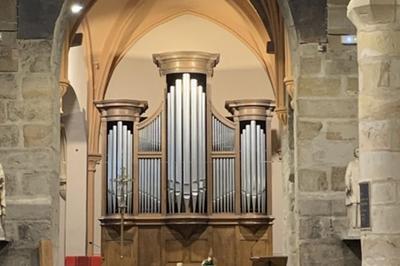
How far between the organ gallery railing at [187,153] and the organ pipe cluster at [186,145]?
0.05 feet

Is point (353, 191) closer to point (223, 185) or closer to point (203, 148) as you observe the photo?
→ point (223, 185)

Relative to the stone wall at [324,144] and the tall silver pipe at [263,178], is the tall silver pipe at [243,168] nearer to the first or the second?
the tall silver pipe at [263,178]

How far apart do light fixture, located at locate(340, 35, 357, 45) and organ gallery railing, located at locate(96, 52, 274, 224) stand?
21.1ft

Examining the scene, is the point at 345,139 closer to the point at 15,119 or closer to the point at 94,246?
the point at 15,119

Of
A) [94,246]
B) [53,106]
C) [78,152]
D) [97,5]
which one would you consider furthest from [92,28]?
[53,106]

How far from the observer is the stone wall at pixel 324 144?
10.1m

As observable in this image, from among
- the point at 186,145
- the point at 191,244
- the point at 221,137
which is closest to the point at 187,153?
the point at 186,145

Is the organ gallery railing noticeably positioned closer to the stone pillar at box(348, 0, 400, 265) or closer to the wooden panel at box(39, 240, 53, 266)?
the wooden panel at box(39, 240, 53, 266)

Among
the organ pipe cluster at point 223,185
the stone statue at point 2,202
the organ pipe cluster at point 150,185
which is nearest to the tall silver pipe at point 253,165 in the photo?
the organ pipe cluster at point 223,185

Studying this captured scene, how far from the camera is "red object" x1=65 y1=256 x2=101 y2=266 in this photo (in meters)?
15.3

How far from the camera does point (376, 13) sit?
23.2 feet

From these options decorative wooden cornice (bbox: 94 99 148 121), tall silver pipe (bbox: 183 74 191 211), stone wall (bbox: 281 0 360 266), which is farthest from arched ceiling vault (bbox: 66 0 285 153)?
stone wall (bbox: 281 0 360 266)

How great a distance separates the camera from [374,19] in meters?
7.09

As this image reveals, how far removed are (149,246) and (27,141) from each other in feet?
21.2
